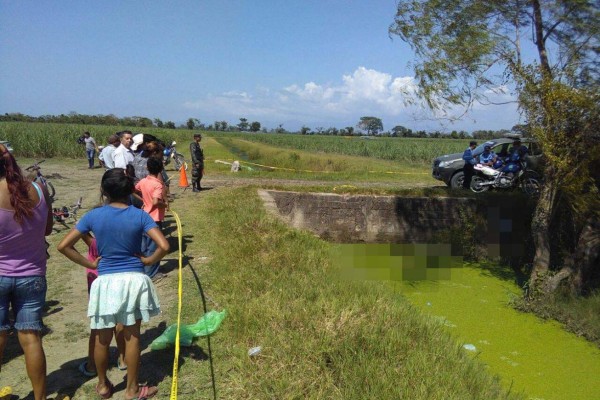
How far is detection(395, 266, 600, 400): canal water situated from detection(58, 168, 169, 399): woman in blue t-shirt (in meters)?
3.54

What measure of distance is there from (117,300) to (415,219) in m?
8.81

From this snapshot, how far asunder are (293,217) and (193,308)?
642 cm

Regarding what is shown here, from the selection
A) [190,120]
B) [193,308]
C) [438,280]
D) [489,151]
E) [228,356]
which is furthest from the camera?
[190,120]

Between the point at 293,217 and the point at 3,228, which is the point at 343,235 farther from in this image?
the point at 3,228

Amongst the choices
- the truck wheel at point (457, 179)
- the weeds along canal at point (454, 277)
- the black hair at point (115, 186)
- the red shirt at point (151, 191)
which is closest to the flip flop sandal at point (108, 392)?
the black hair at point (115, 186)

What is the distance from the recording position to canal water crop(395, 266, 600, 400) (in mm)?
4824

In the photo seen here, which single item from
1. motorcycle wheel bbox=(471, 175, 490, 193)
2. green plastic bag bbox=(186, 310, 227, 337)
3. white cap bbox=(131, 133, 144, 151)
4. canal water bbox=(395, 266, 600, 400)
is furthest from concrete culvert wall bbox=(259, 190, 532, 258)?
green plastic bag bbox=(186, 310, 227, 337)

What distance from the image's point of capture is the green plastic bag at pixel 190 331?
12.4ft

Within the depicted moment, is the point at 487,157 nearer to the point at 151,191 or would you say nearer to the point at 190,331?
the point at 151,191

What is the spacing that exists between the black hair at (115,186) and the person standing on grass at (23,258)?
47cm

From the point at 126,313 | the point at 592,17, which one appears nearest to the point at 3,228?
the point at 126,313

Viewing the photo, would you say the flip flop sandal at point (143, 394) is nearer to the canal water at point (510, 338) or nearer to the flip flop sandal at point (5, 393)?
the flip flop sandal at point (5, 393)

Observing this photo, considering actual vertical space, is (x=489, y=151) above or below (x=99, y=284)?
above

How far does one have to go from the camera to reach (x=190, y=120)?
10931 centimetres
